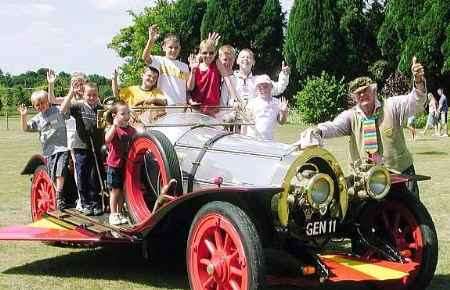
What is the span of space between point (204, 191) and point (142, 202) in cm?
136

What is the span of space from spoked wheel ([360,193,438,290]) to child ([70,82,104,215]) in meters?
2.71

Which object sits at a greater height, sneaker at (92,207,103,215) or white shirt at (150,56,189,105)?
white shirt at (150,56,189,105)

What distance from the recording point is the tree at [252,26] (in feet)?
145

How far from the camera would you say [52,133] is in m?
7.22

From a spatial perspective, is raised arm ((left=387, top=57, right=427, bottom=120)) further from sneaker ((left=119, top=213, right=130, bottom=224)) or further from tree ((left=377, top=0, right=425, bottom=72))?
tree ((left=377, top=0, right=425, bottom=72))

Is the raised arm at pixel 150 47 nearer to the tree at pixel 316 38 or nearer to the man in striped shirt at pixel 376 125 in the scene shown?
the man in striped shirt at pixel 376 125

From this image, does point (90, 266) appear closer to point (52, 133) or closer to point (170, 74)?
point (52, 133)

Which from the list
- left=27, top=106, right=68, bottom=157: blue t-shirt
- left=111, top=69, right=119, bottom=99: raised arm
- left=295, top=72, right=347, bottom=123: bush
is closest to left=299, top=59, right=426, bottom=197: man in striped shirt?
left=111, top=69, right=119, bottom=99: raised arm

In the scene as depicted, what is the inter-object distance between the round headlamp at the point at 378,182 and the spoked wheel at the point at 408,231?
38 centimetres

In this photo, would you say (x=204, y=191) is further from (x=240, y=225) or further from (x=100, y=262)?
(x=100, y=262)

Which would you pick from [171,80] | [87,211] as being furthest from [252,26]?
[87,211]

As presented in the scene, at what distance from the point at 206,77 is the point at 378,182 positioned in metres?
2.45

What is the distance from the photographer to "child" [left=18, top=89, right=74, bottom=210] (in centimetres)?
702

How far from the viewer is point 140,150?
5.79 m
